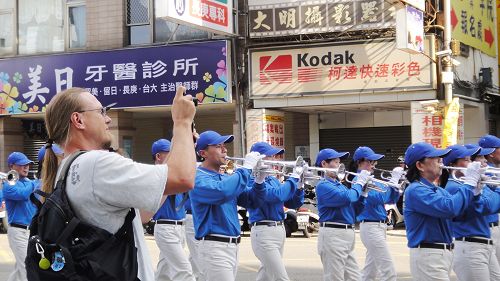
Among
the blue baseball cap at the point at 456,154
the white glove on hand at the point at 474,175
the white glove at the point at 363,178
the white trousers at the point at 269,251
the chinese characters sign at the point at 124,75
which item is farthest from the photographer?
the chinese characters sign at the point at 124,75

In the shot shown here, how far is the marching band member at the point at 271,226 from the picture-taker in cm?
913

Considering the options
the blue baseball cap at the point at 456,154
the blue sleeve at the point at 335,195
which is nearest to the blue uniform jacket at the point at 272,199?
the blue sleeve at the point at 335,195

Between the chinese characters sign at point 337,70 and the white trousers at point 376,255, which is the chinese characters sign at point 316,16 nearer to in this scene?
the chinese characters sign at point 337,70

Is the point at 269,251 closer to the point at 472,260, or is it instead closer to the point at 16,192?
the point at 472,260

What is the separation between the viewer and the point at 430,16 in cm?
1897

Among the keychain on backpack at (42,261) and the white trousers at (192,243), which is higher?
the keychain on backpack at (42,261)

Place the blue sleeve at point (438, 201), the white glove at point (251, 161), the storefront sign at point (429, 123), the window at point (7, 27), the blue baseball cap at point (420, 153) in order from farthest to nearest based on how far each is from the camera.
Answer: the window at point (7, 27)
the storefront sign at point (429, 123)
the white glove at point (251, 161)
the blue baseball cap at point (420, 153)
the blue sleeve at point (438, 201)

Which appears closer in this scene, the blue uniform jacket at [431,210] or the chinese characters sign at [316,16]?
the blue uniform jacket at [431,210]

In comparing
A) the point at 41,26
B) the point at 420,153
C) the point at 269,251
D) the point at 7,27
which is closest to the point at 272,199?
the point at 269,251

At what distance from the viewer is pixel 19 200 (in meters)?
11.1

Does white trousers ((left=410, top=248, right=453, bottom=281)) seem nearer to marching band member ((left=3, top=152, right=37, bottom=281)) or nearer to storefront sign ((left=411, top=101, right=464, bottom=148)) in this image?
marching band member ((left=3, top=152, right=37, bottom=281))

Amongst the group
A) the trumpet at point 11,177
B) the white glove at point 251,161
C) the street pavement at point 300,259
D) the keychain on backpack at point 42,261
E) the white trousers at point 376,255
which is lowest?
the street pavement at point 300,259

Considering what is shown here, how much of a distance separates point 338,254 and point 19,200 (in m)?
4.58

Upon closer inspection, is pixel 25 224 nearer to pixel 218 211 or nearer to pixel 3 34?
pixel 218 211
